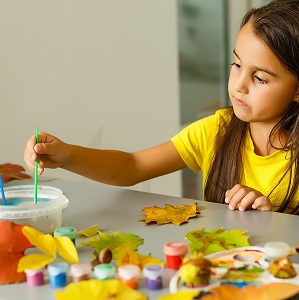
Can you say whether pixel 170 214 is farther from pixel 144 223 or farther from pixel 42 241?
pixel 42 241

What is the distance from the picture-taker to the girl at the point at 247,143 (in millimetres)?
1191

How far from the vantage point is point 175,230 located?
37.0 inches

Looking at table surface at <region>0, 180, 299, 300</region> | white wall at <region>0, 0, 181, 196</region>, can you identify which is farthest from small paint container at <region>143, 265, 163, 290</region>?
white wall at <region>0, 0, 181, 196</region>

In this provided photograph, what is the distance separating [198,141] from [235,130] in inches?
3.5

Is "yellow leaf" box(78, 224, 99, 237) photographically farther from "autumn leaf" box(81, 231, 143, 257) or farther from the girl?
the girl

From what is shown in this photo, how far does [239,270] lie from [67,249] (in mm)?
208

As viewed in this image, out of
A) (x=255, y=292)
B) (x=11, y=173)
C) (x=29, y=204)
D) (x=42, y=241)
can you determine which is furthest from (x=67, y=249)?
(x=11, y=173)

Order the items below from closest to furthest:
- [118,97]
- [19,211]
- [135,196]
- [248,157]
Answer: [19,211] → [135,196] → [248,157] → [118,97]

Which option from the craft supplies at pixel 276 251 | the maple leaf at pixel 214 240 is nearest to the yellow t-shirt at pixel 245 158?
the maple leaf at pixel 214 240

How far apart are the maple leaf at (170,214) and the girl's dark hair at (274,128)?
0.29 m

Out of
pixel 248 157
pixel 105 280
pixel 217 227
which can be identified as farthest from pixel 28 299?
pixel 248 157

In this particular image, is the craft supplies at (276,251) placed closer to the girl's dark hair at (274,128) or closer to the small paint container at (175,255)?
the small paint container at (175,255)

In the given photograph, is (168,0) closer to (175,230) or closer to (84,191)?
(84,191)

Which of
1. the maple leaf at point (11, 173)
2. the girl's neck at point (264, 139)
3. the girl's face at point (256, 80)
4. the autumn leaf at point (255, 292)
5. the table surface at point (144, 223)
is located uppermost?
the girl's face at point (256, 80)
